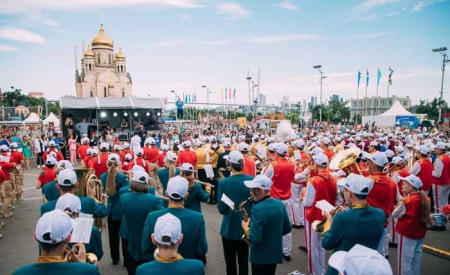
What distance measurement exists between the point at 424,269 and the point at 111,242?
21.5ft

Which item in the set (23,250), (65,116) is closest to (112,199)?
(23,250)

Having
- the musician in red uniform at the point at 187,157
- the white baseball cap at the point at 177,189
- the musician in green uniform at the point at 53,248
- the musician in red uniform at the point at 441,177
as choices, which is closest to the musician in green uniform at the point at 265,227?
the white baseball cap at the point at 177,189

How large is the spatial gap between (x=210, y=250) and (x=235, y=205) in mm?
2627

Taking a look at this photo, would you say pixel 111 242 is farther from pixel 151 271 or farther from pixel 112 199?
pixel 151 271

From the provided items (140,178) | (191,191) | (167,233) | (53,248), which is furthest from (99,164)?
(167,233)

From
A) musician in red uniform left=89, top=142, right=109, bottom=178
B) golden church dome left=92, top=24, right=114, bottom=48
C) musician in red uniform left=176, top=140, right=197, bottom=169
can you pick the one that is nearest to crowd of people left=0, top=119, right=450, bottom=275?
musician in red uniform left=89, top=142, right=109, bottom=178

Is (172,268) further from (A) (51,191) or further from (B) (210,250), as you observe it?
(B) (210,250)

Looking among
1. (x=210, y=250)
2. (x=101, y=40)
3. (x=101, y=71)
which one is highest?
(x=101, y=40)

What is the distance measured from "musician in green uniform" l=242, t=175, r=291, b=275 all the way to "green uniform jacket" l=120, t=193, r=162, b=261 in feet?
4.80

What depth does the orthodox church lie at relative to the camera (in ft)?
220

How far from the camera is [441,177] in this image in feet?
27.3

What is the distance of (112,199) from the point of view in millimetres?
6090

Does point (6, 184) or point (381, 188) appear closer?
point (381, 188)

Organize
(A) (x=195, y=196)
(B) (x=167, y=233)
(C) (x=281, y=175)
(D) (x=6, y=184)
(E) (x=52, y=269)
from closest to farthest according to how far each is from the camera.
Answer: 1. (E) (x=52, y=269)
2. (B) (x=167, y=233)
3. (A) (x=195, y=196)
4. (C) (x=281, y=175)
5. (D) (x=6, y=184)
